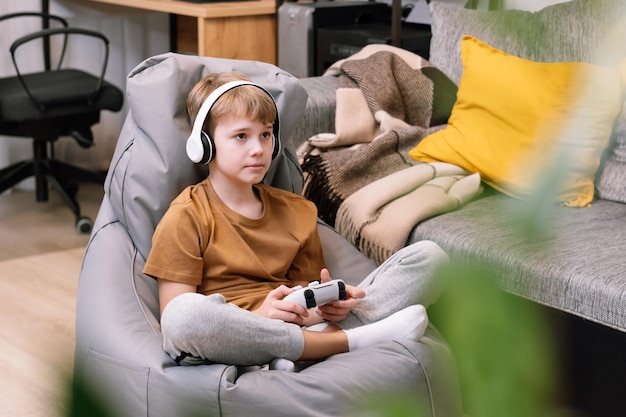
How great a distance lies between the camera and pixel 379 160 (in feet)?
7.45

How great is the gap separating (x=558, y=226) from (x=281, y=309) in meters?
Answer: 1.22

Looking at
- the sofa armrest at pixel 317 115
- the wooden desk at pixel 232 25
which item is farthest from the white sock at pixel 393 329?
the wooden desk at pixel 232 25

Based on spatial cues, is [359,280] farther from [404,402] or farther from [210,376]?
[404,402]

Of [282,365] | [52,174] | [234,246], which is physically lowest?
[52,174]

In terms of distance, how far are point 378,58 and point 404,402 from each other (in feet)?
7.35

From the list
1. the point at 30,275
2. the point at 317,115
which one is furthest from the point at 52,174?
the point at 317,115

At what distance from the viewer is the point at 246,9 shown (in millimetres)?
3059

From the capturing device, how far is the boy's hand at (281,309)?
58.1 inches

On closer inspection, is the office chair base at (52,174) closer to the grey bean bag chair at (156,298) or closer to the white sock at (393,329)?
the grey bean bag chair at (156,298)

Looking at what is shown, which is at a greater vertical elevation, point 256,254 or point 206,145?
point 206,145

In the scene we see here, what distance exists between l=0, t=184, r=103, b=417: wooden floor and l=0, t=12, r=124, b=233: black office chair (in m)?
0.11

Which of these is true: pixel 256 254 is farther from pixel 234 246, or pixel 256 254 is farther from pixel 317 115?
pixel 317 115

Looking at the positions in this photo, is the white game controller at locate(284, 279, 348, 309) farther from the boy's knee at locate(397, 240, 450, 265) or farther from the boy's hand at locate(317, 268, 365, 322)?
the boy's knee at locate(397, 240, 450, 265)

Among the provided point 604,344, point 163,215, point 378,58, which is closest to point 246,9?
point 378,58
